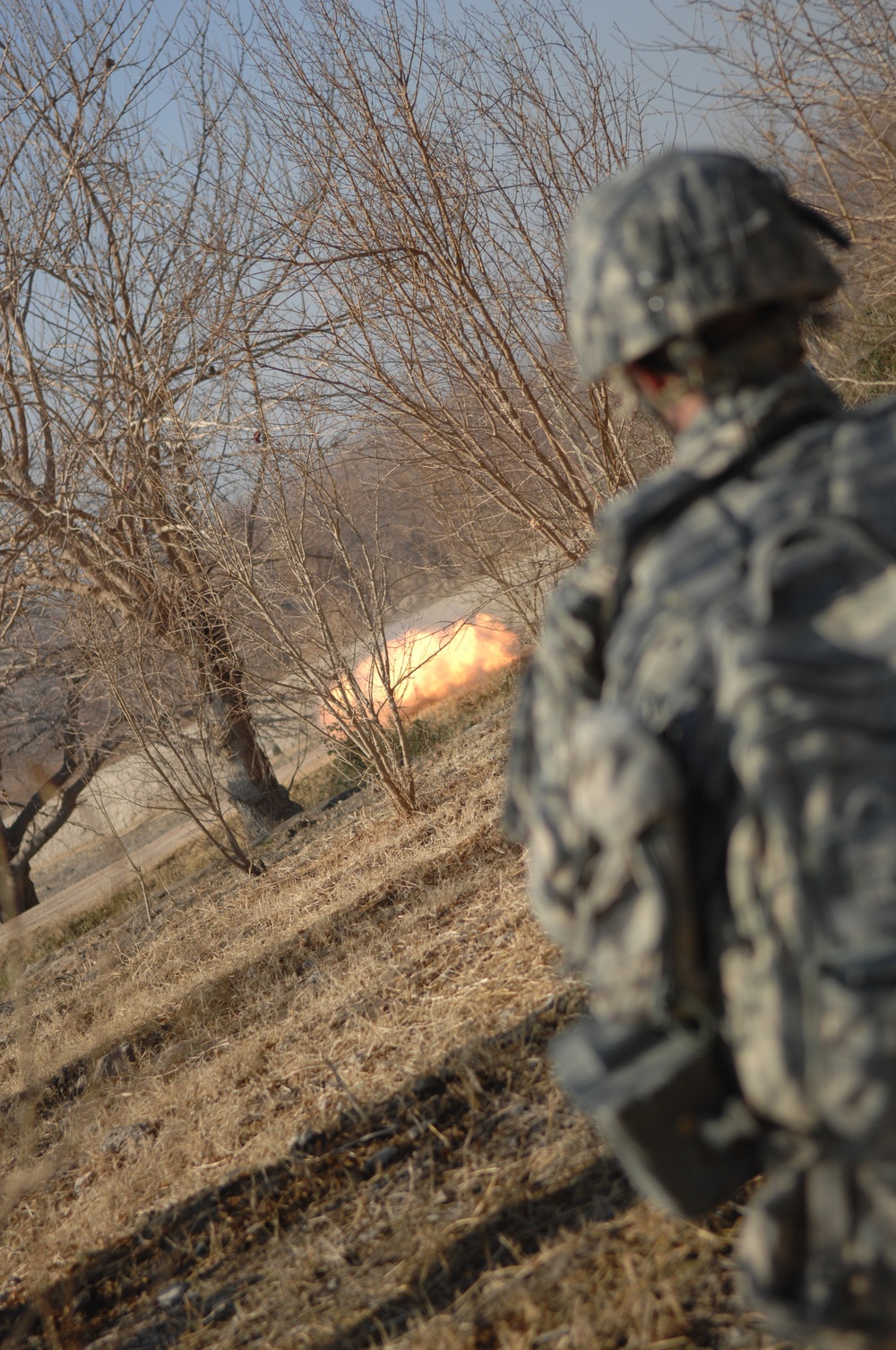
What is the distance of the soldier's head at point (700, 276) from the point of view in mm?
1652

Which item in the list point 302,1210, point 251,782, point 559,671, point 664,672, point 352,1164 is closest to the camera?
point 664,672

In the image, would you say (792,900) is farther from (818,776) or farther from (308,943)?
(308,943)

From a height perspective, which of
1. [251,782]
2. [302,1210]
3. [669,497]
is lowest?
[302,1210]

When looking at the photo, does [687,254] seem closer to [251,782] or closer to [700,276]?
[700,276]

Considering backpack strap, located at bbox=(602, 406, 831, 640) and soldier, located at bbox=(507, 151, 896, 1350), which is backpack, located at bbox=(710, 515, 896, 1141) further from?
backpack strap, located at bbox=(602, 406, 831, 640)

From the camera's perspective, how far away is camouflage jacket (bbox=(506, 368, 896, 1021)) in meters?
1.51

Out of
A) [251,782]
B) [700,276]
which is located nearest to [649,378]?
[700,276]

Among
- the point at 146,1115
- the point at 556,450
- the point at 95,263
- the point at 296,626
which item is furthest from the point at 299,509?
the point at 95,263

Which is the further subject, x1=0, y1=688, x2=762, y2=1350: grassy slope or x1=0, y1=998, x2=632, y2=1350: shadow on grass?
x1=0, y1=998, x2=632, y2=1350: shadow on grass

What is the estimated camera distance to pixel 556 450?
634cm

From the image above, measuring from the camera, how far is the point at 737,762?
1.49 m

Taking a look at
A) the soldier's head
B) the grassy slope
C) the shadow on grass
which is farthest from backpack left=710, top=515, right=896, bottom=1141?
the shadow on grass

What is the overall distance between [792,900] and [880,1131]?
0.30 m

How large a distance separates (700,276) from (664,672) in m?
0.59
